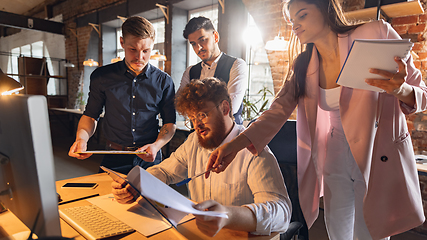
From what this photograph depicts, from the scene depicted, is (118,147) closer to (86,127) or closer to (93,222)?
(86,127)

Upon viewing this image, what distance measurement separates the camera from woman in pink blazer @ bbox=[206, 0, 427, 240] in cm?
105

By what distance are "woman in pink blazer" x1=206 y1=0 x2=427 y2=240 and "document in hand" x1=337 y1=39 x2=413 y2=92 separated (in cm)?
2

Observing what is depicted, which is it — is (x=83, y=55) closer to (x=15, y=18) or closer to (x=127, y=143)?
(x=15, y=18)

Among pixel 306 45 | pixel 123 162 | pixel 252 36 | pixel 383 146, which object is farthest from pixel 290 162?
pixel 252 36

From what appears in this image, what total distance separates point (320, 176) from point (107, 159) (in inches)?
50.1

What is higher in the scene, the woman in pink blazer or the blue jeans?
the woman in pink blazer

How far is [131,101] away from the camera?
177cm

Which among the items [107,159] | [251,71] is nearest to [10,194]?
[107,159]

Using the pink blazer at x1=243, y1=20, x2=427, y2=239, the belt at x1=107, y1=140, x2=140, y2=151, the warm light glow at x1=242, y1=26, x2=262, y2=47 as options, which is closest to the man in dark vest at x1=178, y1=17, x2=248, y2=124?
the belt at x1=107, y1=140, x2=140, y2=151

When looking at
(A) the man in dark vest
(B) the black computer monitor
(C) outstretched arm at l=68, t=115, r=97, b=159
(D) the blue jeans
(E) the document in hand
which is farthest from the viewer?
(A) the man in dark vest

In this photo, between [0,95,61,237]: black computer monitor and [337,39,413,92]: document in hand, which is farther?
[337,39,413,92]: document in hand

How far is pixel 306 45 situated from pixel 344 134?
47 centimetres

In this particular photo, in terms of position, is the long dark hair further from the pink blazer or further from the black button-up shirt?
the black button-up shirt

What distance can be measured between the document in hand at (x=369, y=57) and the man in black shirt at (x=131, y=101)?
44.3 inches
